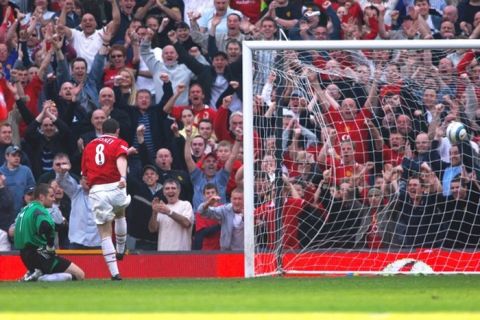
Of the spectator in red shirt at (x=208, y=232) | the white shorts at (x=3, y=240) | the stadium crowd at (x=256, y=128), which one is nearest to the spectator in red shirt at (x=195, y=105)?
the stadium crowd at (x=256, y=128)

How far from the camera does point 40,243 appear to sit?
1741 centimetres

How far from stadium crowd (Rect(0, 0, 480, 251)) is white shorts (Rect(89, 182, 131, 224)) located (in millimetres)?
1521

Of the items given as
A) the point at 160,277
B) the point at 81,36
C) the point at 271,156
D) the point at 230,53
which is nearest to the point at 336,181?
the point at 271,156

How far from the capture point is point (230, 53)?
2195 centimetres

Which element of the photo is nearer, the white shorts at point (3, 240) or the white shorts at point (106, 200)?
the white shorts at point (106, 200)

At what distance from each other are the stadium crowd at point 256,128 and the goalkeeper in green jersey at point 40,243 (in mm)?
1250

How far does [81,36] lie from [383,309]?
39.4 feet

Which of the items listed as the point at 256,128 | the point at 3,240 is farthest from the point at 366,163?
the point at 3,240

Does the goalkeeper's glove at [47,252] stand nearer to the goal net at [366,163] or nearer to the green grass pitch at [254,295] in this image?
the green grass pitch at [254,295]

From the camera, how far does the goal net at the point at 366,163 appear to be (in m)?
18.5

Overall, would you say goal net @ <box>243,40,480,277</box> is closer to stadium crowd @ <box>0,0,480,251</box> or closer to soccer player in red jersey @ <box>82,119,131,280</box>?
stadium crowd @ <box>0,0,480,251</box>

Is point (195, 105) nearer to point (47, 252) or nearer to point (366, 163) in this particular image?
point (366, 163)

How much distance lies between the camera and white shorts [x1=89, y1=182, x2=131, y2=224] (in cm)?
1741

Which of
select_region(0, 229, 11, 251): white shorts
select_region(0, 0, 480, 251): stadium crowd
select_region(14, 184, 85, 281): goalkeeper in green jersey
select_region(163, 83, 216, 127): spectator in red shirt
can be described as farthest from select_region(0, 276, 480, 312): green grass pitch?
select_region(163, 83, 216, 127): spectator in red shirt
